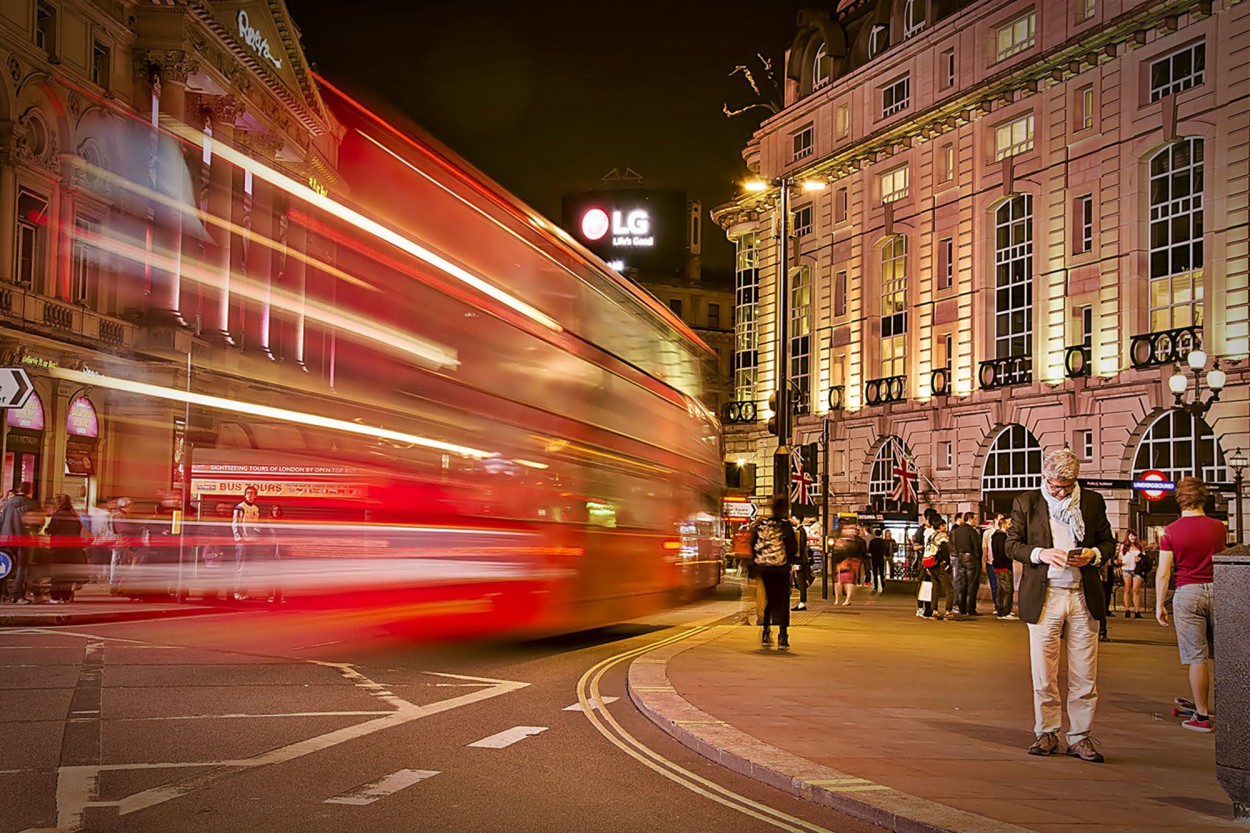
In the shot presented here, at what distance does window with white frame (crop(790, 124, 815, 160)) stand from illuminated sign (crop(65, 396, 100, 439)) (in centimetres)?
3705

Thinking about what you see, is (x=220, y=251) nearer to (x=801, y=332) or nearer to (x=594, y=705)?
(x=594, y=705)

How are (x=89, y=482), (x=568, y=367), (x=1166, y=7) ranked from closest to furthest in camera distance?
(x=568, y=367)
(x=89, y=482)
(x=1166, y=7)

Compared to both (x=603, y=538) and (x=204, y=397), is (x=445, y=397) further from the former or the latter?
(x=204, y=397)

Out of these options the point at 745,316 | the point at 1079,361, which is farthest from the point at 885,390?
the point at 745,316

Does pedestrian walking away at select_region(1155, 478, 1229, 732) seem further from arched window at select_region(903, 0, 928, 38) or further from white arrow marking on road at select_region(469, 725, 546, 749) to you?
arched window at select_region(903, 0, 928, 38)

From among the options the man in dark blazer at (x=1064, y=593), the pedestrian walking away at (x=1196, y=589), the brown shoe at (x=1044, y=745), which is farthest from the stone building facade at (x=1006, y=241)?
the brown shoe at (x=1044, y=745)

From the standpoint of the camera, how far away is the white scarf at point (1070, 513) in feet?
27.7

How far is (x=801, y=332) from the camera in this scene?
6291 centimetres

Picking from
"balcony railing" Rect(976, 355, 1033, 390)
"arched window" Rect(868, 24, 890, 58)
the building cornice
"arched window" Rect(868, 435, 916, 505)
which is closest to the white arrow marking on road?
the building cornice

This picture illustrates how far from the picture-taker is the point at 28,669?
12.3 m

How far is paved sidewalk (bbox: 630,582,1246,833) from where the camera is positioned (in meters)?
6.71

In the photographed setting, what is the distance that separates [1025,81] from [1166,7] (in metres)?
6.96

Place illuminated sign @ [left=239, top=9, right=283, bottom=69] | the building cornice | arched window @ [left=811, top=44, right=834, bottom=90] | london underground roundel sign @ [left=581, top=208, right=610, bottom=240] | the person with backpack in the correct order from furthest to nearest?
london underground roundel sign @ [left=581, top=208, right=610, bottom=240], arched window @ [left=811, top=44, right=834, bottom=90], illuminated sign @ [left=239, top=9, right=283, bottom=69], the building cornice, the person with backpack

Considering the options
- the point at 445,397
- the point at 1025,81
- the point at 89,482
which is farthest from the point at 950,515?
the point at 445,397
